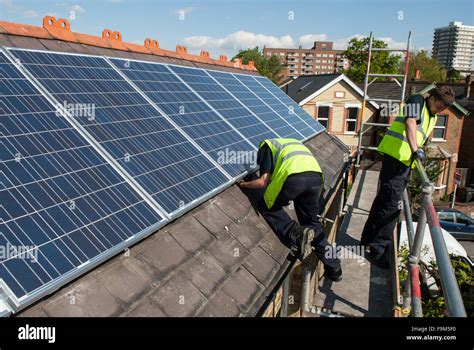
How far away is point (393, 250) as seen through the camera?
7168 millimetres

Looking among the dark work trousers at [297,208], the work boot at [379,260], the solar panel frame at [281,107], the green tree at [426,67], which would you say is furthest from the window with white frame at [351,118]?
the green tree at [426,67]

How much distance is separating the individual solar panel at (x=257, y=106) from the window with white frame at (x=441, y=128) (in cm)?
2777

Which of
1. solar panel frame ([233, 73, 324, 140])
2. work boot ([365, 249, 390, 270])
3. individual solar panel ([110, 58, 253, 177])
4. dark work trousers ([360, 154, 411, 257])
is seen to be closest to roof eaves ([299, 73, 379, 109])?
solar panel frame ([233, 73, 324, 140])

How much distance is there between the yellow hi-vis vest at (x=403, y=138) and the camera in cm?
625

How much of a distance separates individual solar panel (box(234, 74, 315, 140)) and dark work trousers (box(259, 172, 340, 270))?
3.94 meters

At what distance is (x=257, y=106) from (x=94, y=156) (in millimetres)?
5536

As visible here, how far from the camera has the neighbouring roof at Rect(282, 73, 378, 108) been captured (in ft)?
97.1

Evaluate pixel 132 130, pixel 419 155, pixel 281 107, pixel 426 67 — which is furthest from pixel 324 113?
pixel 426 67

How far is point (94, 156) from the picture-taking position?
4035 mm

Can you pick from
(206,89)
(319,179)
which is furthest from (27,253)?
(206,89)

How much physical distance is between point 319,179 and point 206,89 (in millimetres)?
3573

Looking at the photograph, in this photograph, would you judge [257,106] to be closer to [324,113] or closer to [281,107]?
[281,107]

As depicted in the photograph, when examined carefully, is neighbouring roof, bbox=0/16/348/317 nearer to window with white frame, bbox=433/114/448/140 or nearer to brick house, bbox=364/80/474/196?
brick house, bbox=364/80/474/196

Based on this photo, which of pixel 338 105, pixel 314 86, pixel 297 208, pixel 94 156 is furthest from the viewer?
pixel 314 86
